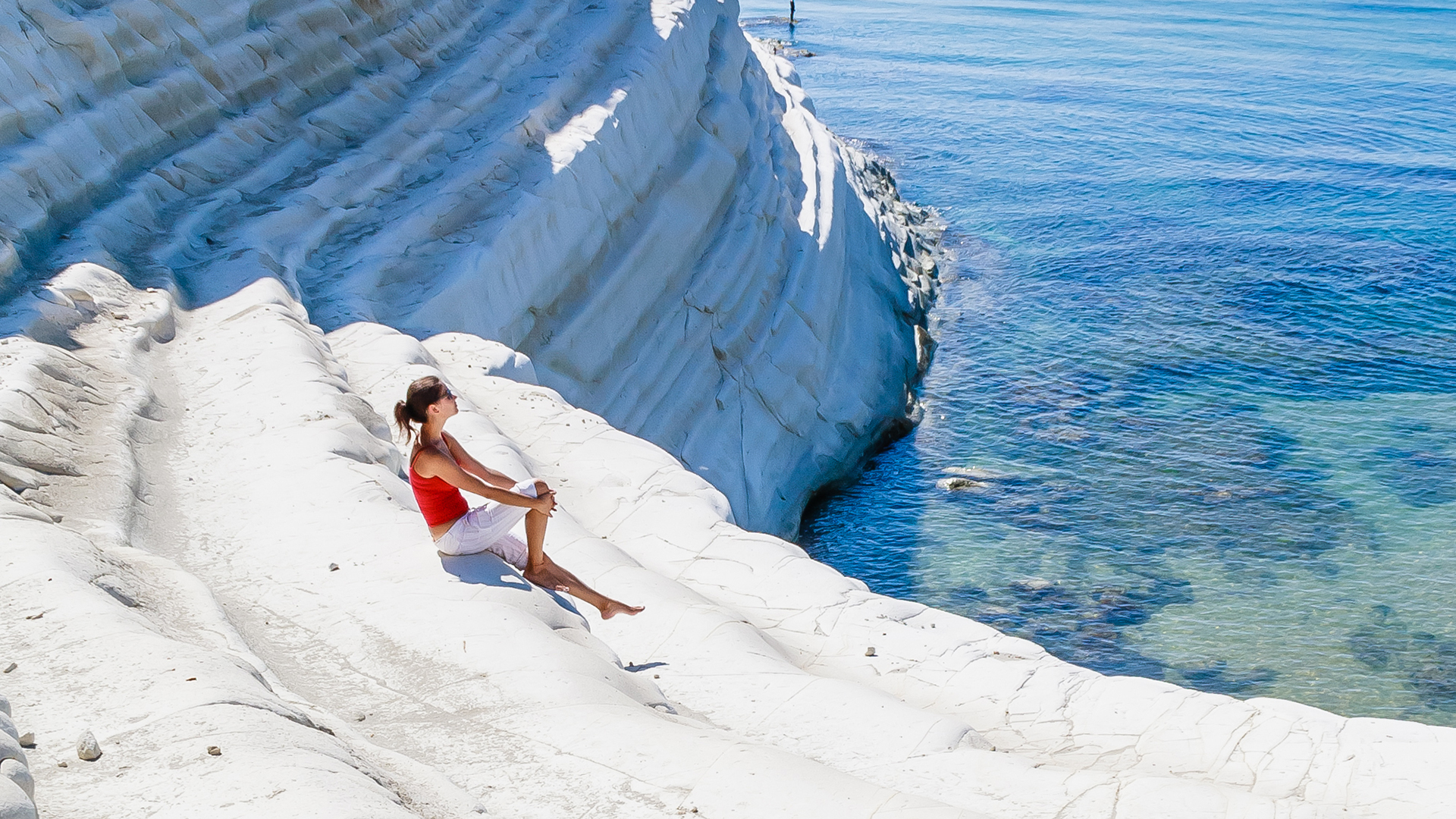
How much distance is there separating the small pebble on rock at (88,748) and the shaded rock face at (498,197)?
4876 mm

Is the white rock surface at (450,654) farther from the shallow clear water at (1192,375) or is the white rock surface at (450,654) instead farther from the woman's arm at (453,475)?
the shallow clear water at (1192,375)

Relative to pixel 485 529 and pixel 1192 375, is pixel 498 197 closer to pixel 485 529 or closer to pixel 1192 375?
pixel 485 529

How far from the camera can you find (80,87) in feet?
28.0

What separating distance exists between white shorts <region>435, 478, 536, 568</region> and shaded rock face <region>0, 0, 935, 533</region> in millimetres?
3883

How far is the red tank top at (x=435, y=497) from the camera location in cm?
479

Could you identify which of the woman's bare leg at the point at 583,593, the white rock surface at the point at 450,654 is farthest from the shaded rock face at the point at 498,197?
the woman's bare leg at the point at 583,593

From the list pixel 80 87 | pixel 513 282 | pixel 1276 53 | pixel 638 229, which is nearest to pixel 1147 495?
pixel 638 229

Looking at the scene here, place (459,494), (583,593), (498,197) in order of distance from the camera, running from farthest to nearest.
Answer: (498,197) → (583,593) → (459,494)

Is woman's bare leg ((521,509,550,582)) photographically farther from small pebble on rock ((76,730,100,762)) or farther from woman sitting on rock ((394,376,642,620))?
small pebble on rock ((76,730,100,762))

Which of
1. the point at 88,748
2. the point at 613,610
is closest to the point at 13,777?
the point at 88,748

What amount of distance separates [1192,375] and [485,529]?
11507 mm

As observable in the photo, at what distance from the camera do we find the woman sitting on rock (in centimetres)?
474

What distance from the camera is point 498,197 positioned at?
1042cm

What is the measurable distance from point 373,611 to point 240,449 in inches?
74.5
